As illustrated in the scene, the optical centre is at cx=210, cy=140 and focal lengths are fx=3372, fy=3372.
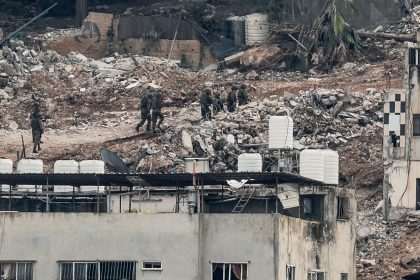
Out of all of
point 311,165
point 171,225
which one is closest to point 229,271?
point 171,225

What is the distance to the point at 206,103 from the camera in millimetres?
98875

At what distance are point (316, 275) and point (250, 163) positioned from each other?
4106 mm

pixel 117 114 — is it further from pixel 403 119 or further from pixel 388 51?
pixel 403 119

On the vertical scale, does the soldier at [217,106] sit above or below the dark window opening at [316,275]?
above

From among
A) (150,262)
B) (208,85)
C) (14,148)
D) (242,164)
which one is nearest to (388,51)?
(208,85)

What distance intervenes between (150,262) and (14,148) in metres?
27.3

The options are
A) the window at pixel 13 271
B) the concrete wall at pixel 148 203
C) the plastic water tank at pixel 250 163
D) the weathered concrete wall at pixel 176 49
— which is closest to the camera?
the window at pixel 13 271

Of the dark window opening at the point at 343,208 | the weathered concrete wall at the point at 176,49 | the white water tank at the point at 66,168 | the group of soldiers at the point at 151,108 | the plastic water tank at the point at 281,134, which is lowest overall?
the dark window opening at the point at 343,208

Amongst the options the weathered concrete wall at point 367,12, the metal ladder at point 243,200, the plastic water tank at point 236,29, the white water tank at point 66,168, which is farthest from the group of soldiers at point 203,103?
the metal ladder at point 243,200

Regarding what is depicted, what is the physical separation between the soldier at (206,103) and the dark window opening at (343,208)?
19093mm

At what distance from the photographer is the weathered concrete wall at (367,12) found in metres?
107

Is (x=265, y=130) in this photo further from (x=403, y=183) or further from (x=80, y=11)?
(x=80, y=11)

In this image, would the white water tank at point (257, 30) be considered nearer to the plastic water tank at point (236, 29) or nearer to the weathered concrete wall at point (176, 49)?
the plastic water tank at point (236, 29)

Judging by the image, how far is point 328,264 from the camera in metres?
78.2
